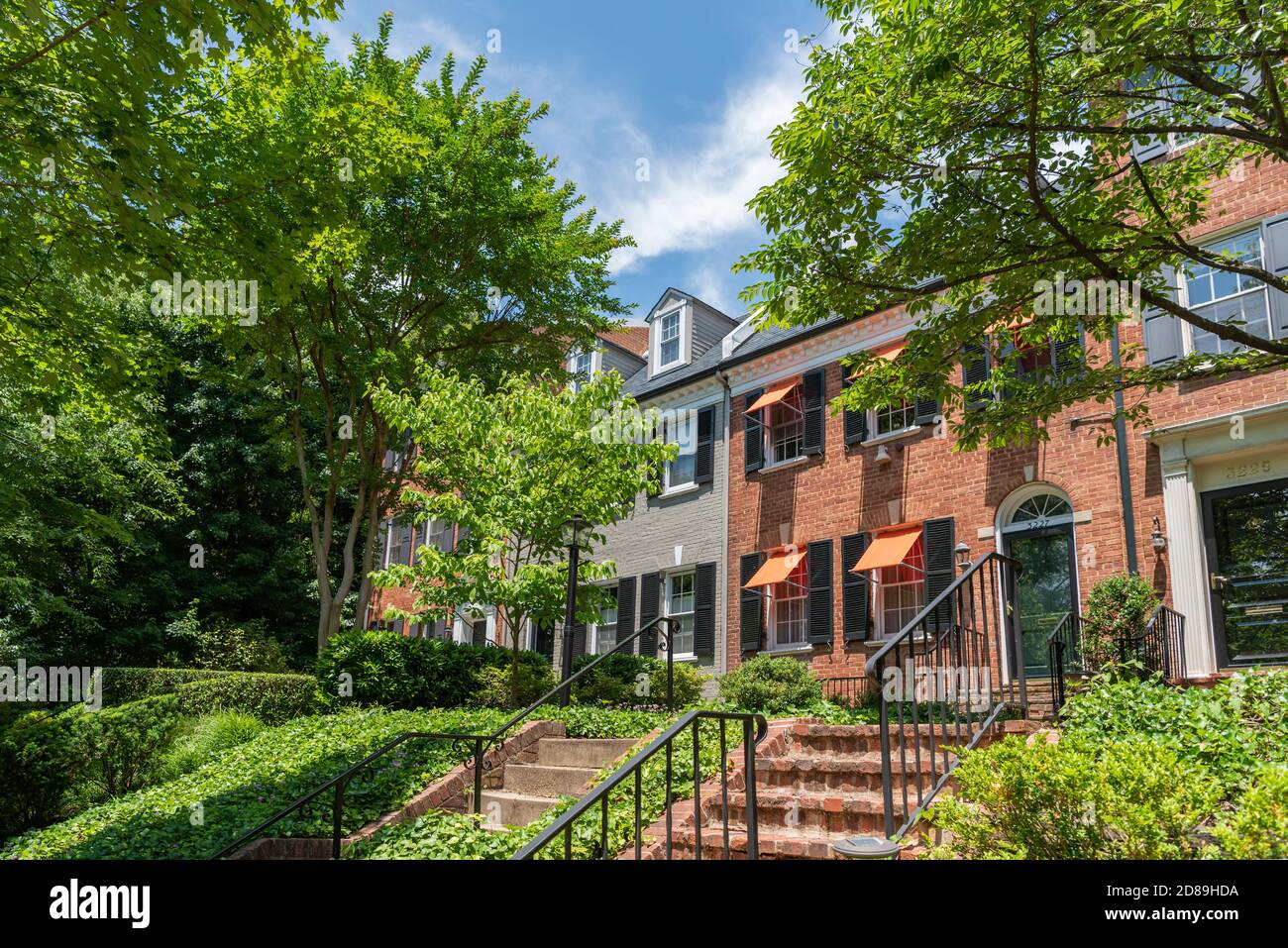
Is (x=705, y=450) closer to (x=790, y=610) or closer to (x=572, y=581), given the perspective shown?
(x=790, y=610)

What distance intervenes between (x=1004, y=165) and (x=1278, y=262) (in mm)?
7354

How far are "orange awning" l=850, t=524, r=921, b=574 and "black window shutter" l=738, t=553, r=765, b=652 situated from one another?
2.23m

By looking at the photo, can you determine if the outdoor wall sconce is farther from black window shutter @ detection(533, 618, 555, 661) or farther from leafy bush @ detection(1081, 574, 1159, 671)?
black window shutter @ detection(533, 618, 555, 661)

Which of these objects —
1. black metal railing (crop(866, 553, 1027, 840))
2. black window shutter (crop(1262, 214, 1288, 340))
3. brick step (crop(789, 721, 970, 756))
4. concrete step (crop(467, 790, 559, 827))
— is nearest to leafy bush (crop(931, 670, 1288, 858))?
black metal railing (crop(866, 553, 1027, 840))

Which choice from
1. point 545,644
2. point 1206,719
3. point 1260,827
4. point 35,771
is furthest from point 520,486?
point 1260,827

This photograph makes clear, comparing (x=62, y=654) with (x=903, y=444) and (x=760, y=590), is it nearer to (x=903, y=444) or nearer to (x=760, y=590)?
(x=760, y=590)

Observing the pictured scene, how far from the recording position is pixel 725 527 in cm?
1809

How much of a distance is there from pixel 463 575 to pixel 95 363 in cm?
574

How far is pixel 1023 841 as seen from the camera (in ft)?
12.9

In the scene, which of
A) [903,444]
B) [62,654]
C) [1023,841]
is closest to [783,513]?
[903,444]

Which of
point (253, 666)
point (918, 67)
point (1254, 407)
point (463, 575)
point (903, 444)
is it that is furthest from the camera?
point (253, 666)

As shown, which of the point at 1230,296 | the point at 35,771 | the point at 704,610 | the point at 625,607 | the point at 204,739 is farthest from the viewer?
the point at 625,607

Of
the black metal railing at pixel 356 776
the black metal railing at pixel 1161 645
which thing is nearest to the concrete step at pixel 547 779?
the black metal railing at pixel 356 776

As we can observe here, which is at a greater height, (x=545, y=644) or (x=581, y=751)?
(x=545, y=644)
